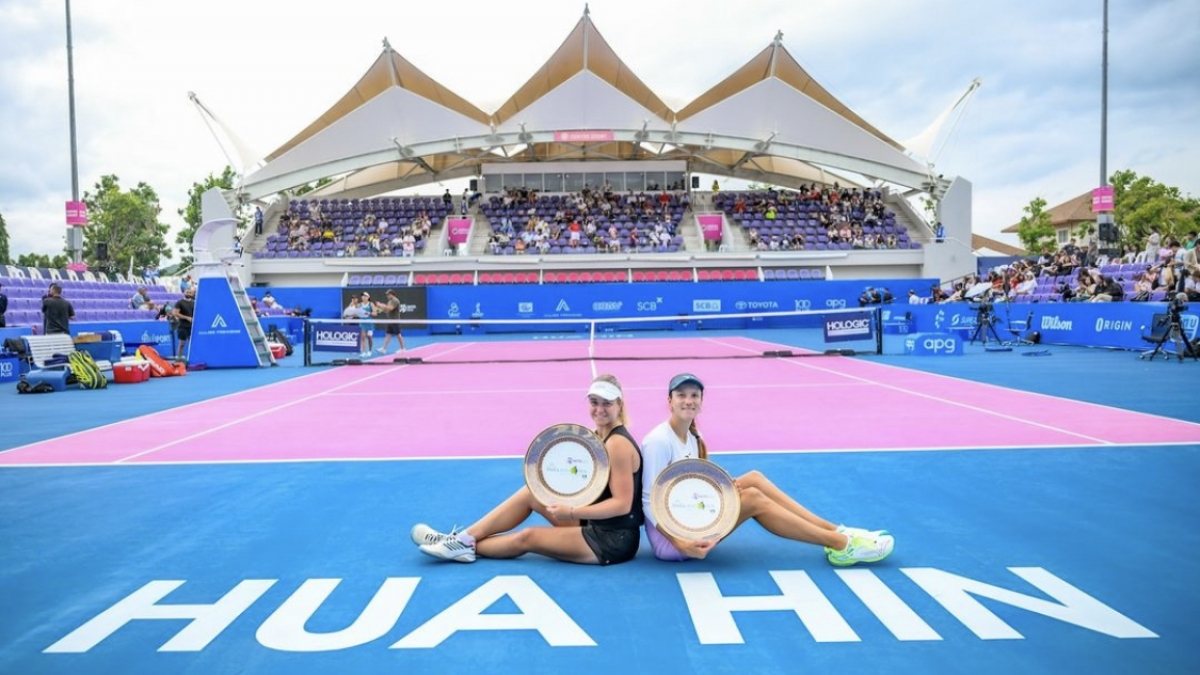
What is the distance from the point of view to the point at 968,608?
429cm

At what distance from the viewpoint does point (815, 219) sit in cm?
5103

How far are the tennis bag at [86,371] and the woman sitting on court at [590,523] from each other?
14818 millimetres

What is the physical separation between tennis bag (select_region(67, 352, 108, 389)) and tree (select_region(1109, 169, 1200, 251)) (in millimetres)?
77060

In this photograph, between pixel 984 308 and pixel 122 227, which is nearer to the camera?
pixel 984 308

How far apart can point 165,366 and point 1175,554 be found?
19526 millimetres

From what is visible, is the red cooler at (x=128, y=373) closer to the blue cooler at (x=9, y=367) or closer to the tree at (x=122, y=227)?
the blue cooler at (x=9, y=367)

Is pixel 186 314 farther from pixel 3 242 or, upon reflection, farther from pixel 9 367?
pixel 3 242

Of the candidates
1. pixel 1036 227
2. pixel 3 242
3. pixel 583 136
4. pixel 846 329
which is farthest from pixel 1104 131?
pixel 3 242

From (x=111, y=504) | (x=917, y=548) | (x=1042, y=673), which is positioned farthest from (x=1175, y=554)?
(x=111, y=504)

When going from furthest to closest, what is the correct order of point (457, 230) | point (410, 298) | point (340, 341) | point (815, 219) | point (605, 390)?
point (815, 219)
point (457, 230)
point (410, 298)
point (340, 341)
point (605, 390)

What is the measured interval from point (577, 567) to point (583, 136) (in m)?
45.8

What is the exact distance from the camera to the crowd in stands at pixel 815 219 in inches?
1885

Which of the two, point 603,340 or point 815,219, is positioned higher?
point 815,219

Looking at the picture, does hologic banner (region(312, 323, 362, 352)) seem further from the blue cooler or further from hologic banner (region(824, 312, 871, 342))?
hologic banner (region(824, 312, 871, 342))
